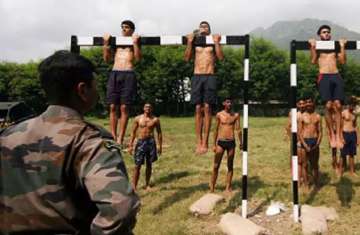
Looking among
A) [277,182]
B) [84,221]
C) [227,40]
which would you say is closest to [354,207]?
[277,182]

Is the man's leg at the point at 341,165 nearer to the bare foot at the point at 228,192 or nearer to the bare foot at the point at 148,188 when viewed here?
the bare foot at the point at 228,192

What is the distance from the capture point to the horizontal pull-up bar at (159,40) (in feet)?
29.3

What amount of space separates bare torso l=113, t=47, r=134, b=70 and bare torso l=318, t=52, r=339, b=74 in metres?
3.54

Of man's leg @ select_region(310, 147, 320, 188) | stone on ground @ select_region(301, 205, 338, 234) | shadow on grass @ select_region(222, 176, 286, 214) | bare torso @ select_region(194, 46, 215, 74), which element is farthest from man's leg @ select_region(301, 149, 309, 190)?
bare torso @ select_region(194, 46, 215, 74)

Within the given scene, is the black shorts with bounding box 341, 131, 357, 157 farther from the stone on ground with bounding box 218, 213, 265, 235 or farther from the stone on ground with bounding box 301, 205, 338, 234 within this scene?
the stone on ground with bounding box 218, 213, 265, 235

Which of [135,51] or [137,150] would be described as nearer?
[135,51]

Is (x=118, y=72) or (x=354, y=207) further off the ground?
(x=118, y=72)

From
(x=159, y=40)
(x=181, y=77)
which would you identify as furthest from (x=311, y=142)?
(x=181, y=77)

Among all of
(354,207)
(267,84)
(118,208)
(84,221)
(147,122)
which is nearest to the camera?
(118,208)

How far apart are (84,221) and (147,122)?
9.45 metres

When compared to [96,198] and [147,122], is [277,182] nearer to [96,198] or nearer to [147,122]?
[147,122]

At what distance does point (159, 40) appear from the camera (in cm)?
912

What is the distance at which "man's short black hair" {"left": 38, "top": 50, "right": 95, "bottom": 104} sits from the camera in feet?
7.79

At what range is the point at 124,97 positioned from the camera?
9.45 metres
